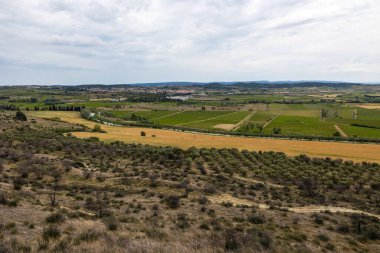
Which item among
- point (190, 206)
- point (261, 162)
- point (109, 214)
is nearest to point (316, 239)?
point (190, 206)

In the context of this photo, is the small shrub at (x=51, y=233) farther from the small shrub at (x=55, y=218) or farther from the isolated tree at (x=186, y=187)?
the isolated tree at (x=186, y=187)


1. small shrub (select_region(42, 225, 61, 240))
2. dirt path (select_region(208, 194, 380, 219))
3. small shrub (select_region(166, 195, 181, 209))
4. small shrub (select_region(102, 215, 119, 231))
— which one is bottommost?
dirt path (select_region(208, 194, 380, 219))

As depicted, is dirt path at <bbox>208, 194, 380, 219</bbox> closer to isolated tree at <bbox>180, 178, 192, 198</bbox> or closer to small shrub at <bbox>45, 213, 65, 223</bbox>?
isolated tree at <bbox>180, 178, 192, 198</bbox>

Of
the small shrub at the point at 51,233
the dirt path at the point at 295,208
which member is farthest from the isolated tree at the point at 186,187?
the small shrub at the point at 51,233

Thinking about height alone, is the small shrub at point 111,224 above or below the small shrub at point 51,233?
below

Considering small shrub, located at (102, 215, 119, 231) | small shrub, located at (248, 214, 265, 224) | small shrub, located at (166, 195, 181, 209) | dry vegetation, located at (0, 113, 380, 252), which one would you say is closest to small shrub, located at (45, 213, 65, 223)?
dry vegetation, located at (0, 113, 380, 252)

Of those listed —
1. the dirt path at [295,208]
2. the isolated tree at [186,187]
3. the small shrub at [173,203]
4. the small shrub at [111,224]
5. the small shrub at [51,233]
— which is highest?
the small shrub at [51,233]

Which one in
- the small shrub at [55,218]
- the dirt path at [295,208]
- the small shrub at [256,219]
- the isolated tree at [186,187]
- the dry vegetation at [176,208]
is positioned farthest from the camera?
the isolated tree at [186,187]

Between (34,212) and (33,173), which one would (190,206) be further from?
(33,173)
